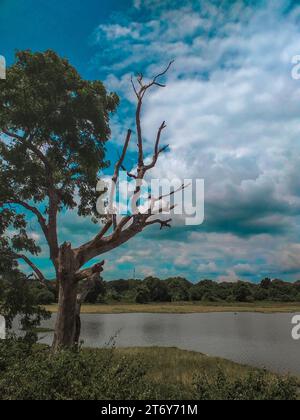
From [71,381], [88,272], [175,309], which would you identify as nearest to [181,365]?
[88,272]

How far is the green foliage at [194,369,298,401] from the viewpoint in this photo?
9117 millimetres

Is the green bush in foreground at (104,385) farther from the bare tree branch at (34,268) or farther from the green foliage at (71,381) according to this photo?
the bare tree branch at (34,268)

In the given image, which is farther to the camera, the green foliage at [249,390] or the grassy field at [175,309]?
the grassy field at [175,309]

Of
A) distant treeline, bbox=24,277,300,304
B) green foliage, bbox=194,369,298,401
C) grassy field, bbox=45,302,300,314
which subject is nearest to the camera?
green foliage, bbox=194,369,298,401

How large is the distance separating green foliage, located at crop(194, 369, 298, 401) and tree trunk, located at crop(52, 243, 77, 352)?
283 inches

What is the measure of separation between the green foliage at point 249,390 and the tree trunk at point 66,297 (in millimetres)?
7187

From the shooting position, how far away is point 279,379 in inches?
376

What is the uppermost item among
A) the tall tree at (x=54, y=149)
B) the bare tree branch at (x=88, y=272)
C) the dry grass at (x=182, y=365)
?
the tall tree at (x=54, y=149)

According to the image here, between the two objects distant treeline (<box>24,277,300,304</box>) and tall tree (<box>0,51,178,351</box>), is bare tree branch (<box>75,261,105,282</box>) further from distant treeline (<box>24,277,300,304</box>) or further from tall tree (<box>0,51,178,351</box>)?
distant treeline (<box>24,277,300,304</box>)

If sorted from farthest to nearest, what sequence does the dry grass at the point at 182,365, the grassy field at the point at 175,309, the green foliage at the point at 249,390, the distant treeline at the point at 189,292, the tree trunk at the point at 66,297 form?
the distant treeline at the point at 189,292
the grassy field at the point at 175,309
the dry grass at the point at 182,365
the tree trunk at the point at 66,297
the green foliage at the point at 249,390

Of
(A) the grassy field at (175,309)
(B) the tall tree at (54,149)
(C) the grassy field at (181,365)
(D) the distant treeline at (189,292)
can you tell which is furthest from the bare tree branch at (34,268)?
(D) the distant treeline at (189,292)

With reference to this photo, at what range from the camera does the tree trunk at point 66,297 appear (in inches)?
615

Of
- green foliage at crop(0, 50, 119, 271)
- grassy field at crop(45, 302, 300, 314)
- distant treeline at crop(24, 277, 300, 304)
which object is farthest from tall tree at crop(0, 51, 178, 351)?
distant treeline at crop(24, 277, 300, 304)
